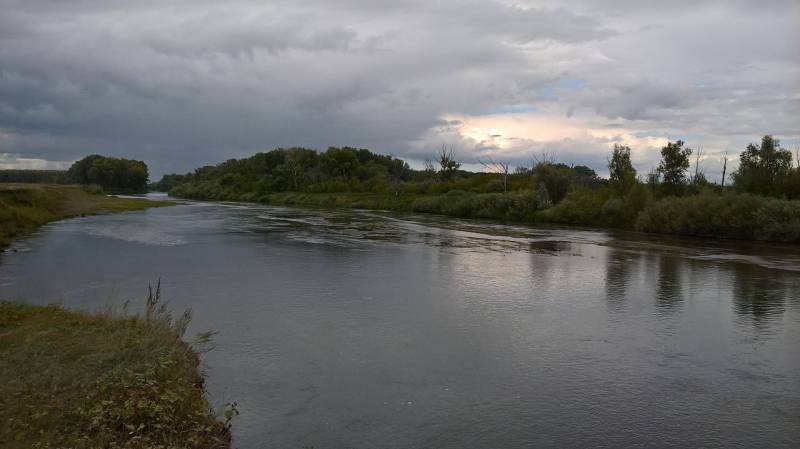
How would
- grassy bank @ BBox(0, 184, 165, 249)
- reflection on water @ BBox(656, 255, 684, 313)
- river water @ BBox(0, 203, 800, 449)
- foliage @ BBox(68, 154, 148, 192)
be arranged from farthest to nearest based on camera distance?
foliage @ BBox(68, 154, 148, 192) → grassy bank @ BBox(0, 184, 165, 249) → reflection on water @ BBox(656, 255, 684, 313) → river water @ BBox(0, 203, 800, 449)

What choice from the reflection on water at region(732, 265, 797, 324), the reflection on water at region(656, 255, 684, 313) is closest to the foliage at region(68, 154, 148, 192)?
the reflection on water at region(656, 255, 684, 313)

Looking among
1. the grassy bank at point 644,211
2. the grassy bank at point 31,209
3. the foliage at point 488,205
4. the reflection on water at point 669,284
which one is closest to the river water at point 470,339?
the reflection on water at point 669,284

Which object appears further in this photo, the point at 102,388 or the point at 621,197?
the point at 621,197

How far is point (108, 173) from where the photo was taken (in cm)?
14200

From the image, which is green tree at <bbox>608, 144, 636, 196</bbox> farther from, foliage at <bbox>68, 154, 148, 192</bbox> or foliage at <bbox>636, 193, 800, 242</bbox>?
foliage at <bbox>68, 154, 148, 192</bbox>

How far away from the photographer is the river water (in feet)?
28.1

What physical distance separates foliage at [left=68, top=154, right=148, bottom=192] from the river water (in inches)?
5004

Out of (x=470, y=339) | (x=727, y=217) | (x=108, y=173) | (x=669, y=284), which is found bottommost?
(x=470, y=339)

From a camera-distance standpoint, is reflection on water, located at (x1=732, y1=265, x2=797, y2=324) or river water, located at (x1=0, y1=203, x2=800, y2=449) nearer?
river water, located at (x1=0, y1=203, x2=800, y2=449)

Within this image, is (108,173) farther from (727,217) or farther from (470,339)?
(470,339)

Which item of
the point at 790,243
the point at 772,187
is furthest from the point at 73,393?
the point at 772,187

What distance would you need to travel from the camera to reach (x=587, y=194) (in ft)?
187

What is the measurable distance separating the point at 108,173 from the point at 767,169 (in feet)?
452

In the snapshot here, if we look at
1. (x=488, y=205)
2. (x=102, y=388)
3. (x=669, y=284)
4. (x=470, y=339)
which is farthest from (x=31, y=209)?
(x=488, y=205)
